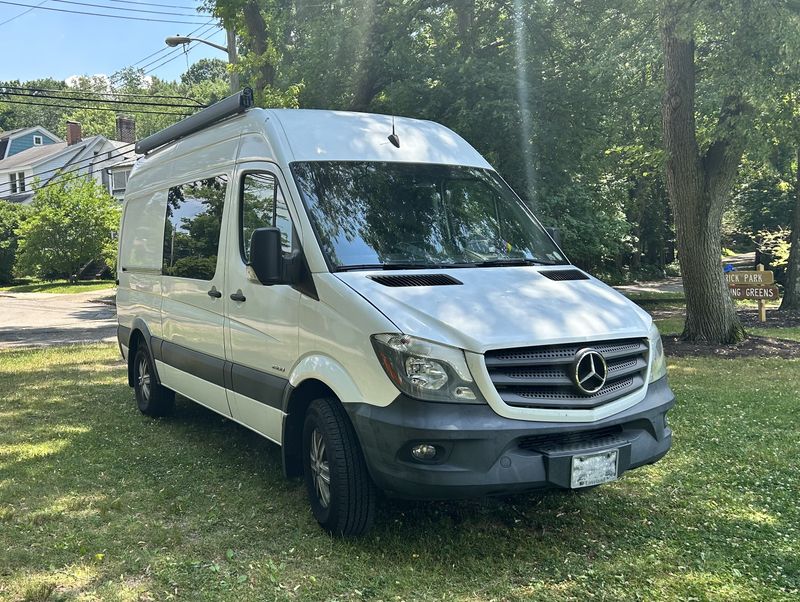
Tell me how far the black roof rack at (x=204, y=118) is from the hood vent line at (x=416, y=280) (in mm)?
2112

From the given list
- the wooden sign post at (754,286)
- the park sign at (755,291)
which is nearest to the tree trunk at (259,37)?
the wooden sign post at (754,286)

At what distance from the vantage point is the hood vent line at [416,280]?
409 cm

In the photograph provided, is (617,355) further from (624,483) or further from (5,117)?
(5,117)

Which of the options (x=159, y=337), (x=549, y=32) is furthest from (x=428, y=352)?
(x=549, y=32)

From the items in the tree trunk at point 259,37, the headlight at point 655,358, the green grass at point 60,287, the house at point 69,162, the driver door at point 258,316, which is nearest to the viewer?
the headlight at point 655,358

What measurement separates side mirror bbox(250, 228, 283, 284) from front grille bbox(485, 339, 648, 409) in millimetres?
1399

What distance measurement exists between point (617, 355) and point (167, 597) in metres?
2.61

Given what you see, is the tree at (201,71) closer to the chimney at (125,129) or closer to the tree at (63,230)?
the chimney at (125,129)

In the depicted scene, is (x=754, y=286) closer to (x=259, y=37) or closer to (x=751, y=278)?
(x=751, y=278)

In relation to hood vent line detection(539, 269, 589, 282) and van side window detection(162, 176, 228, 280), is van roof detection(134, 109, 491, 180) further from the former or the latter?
hood vent line detection(539, 269, 589, 282)

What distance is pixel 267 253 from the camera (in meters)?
4.27

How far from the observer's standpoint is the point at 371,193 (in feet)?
15.7

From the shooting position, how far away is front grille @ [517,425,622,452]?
372 cm

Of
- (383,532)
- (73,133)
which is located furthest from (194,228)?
(73,133)
